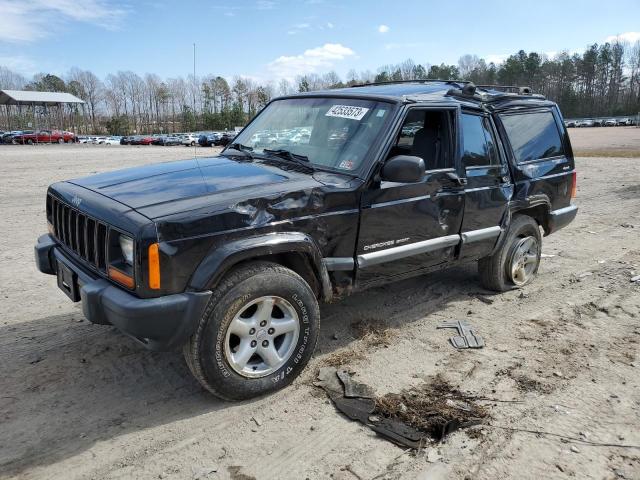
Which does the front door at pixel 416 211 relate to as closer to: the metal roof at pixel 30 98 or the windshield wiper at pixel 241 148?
the windshield wiper at pixel 241 148

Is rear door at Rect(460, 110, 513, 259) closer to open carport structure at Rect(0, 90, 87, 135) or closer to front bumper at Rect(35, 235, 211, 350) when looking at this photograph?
front bumper at Rect(35, 235, 211, 350)

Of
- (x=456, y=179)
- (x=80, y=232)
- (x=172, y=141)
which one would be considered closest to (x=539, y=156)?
(x=456, y=179)

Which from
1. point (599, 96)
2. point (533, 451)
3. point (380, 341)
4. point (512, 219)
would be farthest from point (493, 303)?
point (599, 96)

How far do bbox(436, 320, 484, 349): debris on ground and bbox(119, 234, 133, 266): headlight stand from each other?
8.83 feet

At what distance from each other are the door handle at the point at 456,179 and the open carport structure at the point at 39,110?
74550 mm

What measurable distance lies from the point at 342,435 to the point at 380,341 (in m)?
1.34

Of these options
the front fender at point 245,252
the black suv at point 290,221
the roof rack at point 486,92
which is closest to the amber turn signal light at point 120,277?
the black suv at point 290,221

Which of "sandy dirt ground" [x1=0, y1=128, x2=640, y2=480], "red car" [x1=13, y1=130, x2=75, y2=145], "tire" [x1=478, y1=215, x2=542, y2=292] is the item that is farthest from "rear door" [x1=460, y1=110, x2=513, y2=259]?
"red car" [x1=13, y1=130, x2=75, y2=145]

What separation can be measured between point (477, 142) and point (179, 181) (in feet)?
9.03

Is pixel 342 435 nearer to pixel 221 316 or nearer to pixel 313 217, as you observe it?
pixel 221 316

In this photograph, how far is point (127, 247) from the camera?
123 inches

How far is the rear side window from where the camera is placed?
17.4 feet

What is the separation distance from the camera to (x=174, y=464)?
288cm

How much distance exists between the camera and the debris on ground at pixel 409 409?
10.4 feet
